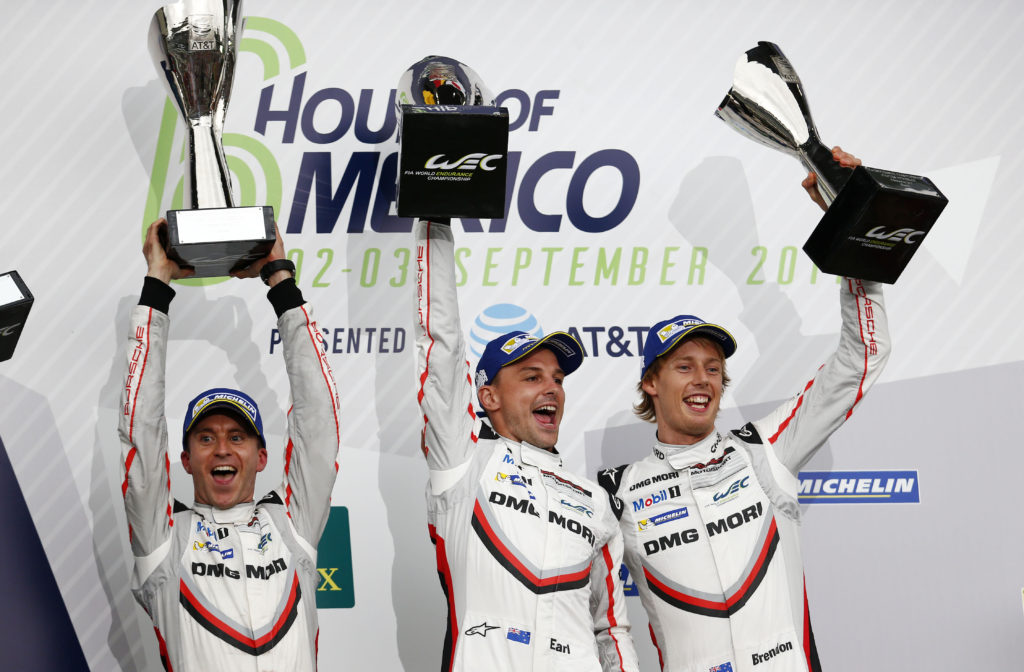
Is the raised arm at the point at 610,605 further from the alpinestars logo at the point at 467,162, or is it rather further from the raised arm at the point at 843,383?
the alpinestars logo at the point at 467,162

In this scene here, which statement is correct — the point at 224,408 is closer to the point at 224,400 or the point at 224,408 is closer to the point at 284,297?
the point at 224,400

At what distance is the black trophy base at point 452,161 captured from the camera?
7.58 ft

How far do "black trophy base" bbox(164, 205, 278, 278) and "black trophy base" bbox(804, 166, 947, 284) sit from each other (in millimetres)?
1290

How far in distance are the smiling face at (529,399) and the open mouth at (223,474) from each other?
0.63 m

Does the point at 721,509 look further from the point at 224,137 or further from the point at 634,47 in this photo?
the point at 224,137

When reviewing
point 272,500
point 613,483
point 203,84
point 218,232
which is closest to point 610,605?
point 613,483

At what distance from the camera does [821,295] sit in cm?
309

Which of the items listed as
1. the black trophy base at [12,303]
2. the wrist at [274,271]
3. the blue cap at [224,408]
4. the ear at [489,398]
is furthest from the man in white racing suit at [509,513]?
the black trophy base at [12,303]

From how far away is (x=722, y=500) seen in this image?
8.02 feet

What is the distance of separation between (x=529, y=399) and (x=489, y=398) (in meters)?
0.11

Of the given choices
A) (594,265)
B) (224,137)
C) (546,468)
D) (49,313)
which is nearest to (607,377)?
(594,265)

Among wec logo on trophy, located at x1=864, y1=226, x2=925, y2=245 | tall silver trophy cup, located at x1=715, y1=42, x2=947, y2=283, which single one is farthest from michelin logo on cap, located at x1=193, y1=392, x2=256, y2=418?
wec logo on trophy, located at x1=864, y1=226, x2=925, y2=245

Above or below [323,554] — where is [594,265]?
above

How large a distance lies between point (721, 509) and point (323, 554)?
44.5 inches
